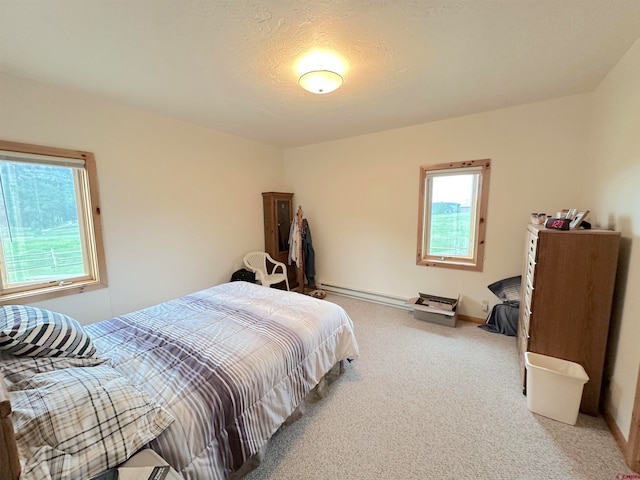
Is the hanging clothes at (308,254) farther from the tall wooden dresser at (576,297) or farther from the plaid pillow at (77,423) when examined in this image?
the plaid pillow at (77,423)

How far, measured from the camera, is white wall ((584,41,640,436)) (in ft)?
4.93

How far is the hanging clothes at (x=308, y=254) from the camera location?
419 cm

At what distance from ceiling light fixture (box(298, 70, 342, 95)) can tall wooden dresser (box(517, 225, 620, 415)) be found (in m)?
1.82

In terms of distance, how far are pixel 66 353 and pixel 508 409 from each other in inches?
107

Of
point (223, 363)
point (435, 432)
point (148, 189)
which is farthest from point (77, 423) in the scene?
point (148, 189)

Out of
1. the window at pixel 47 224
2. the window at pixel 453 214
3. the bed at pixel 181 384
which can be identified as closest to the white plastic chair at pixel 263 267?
the bed at pixel 181 384

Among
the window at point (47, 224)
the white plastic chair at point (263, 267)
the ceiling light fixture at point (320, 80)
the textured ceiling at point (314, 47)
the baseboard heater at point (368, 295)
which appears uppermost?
the textured ceiling at point (314, 47)

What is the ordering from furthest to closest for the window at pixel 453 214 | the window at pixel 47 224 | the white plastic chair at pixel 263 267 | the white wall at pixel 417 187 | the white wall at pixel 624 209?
the white plastic chair at pixel 263 267
the window at pixel 453 214
the white wall at pixel 417 187
the window at pixel 47 224
the white wall at pixel 624 209

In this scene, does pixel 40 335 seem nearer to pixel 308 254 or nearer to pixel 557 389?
pixel 557 389

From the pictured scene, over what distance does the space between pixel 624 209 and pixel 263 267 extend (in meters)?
3.86

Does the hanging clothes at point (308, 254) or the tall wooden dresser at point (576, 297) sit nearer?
the tall wooden dresser at point (576, 297)

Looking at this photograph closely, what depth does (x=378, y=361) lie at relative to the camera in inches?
94.1

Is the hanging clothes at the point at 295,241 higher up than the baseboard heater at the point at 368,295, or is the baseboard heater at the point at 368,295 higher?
the hanging clothes at the point at 295,241

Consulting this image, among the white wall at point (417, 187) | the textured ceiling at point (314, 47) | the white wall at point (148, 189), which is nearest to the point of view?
the textured ceiling at point (314, 47)
